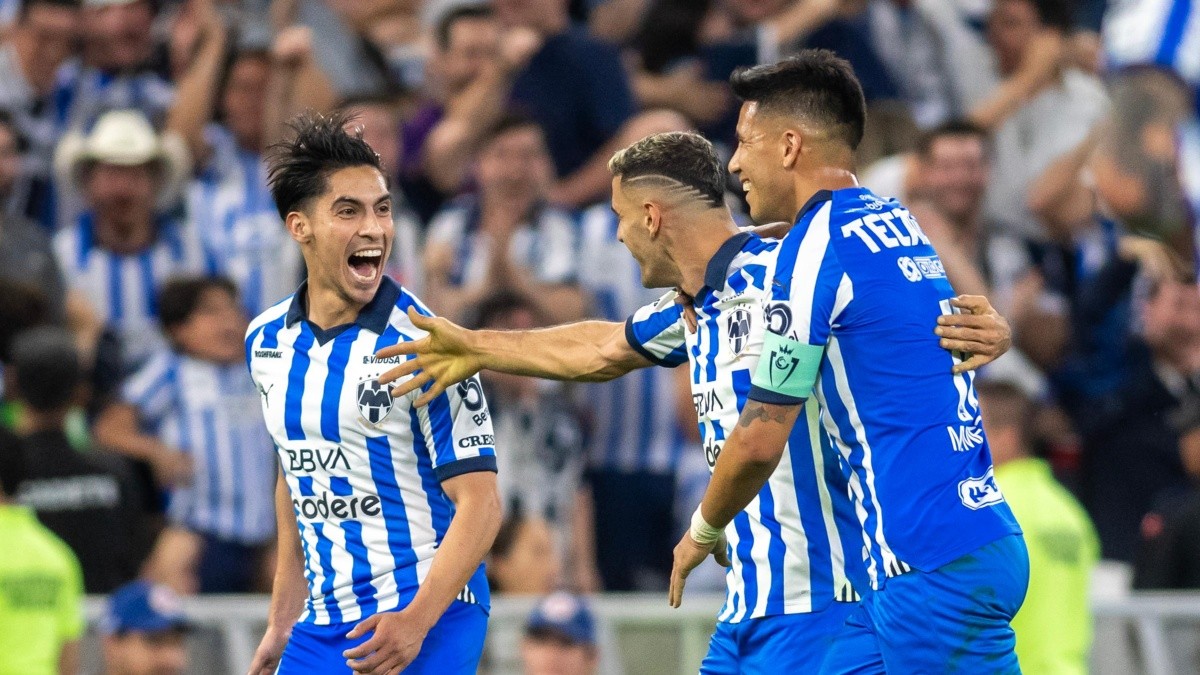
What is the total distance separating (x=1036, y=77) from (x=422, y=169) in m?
3.66

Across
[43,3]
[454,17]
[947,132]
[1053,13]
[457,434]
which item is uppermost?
[43,3]

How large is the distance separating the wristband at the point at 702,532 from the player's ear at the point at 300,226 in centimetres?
145

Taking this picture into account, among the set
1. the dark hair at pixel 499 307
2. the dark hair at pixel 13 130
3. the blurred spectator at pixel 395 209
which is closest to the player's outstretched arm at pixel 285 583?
the dark hair at pixel 499 307

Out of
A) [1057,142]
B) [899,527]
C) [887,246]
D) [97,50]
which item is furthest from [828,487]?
[97,50]

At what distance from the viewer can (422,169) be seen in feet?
36.9

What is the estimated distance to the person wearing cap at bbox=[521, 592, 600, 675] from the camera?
8547 millimetres

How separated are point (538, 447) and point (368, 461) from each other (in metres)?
4.17

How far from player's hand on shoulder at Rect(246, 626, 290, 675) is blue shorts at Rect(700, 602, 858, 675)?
137 centimetres

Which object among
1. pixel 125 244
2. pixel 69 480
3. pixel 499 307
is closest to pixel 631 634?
pixel 499 307

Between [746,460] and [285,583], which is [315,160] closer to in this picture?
[285,583]

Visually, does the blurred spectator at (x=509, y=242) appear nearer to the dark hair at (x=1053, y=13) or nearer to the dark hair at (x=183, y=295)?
the dark hair at (x=183, y=295)

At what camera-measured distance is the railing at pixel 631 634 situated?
893cm

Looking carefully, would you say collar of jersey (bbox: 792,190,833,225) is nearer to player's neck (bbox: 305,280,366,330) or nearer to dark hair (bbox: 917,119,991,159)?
player's neck (bbox: 305,280,366,330)

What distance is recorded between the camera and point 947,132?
10.2 meters
